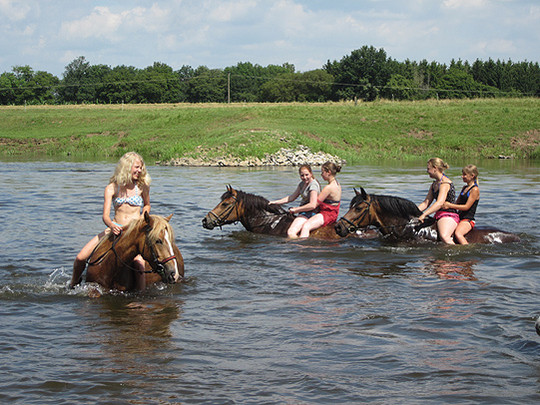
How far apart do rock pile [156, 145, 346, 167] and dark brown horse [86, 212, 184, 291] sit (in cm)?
3139

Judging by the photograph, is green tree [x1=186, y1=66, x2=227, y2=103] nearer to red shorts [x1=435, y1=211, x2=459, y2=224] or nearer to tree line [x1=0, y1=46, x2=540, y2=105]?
tree line [x1=0, y1=46, x2=540, y2=105]

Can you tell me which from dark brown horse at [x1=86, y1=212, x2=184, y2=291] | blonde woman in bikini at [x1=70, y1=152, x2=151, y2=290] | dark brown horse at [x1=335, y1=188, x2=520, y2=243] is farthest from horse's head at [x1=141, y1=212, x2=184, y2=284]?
dark brown horse at [x1=335, y1=188, x2=520, y2=243]

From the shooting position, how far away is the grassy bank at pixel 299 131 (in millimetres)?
45100

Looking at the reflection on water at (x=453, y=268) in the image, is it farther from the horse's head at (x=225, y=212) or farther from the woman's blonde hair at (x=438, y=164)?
the horse's head at (x=225, y=212)

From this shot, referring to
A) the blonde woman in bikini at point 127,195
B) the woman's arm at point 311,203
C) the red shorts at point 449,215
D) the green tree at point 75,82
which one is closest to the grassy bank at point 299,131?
the woman's arm at point 311,203

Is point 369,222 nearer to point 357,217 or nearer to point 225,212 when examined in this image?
point 357,217

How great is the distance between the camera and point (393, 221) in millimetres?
12555

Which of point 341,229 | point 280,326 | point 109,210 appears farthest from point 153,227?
point 341,229

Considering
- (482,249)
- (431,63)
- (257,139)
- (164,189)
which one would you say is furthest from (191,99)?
(482,249)

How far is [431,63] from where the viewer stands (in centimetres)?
12838

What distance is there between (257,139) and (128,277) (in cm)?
3510

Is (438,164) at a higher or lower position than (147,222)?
higher

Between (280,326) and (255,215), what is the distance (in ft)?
22.5

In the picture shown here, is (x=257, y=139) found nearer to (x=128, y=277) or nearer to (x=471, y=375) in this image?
(x=128, y=277)
